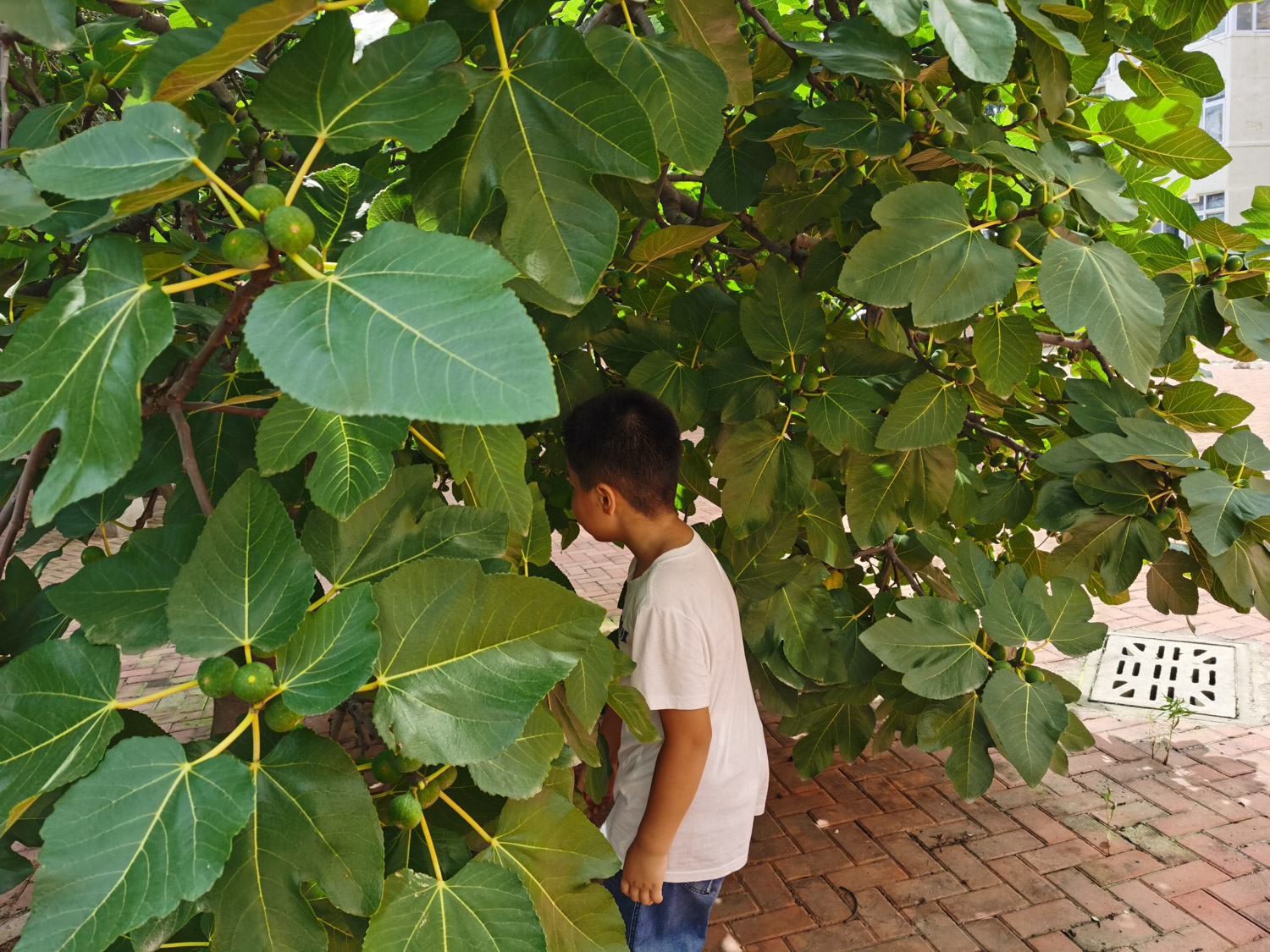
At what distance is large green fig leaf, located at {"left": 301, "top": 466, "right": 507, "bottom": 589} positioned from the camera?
3.33 feet

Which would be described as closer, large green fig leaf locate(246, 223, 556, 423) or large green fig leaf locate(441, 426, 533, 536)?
large green fig leaf locate(246, 223, 556, 423)

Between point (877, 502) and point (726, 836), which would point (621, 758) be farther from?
point (877, 502)

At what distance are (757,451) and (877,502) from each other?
0.33 m

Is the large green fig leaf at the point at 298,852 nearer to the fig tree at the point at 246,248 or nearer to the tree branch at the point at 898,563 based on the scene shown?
the fig tree at the point at 246,248

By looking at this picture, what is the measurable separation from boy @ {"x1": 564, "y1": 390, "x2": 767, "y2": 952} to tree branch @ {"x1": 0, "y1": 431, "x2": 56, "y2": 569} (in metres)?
1.32

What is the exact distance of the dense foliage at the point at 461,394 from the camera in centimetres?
67

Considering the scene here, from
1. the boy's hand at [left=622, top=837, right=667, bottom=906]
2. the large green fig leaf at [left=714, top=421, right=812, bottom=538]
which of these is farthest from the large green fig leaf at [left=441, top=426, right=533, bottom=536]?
the boy's hand at [left=622, top=837, right=667, bottom=906]

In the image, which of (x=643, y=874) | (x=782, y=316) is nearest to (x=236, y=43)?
(x=782, y=316)

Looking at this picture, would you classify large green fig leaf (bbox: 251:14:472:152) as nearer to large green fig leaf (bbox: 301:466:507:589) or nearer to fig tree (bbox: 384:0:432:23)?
fig tree (bbox: 384:0:432:23)

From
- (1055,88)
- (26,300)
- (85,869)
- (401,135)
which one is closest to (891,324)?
(1055,88)

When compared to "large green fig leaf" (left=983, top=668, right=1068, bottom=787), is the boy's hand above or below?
below

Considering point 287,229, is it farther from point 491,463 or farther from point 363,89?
point 491,463

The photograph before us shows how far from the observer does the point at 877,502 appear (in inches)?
81.7

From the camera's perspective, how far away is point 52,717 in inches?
31.4
